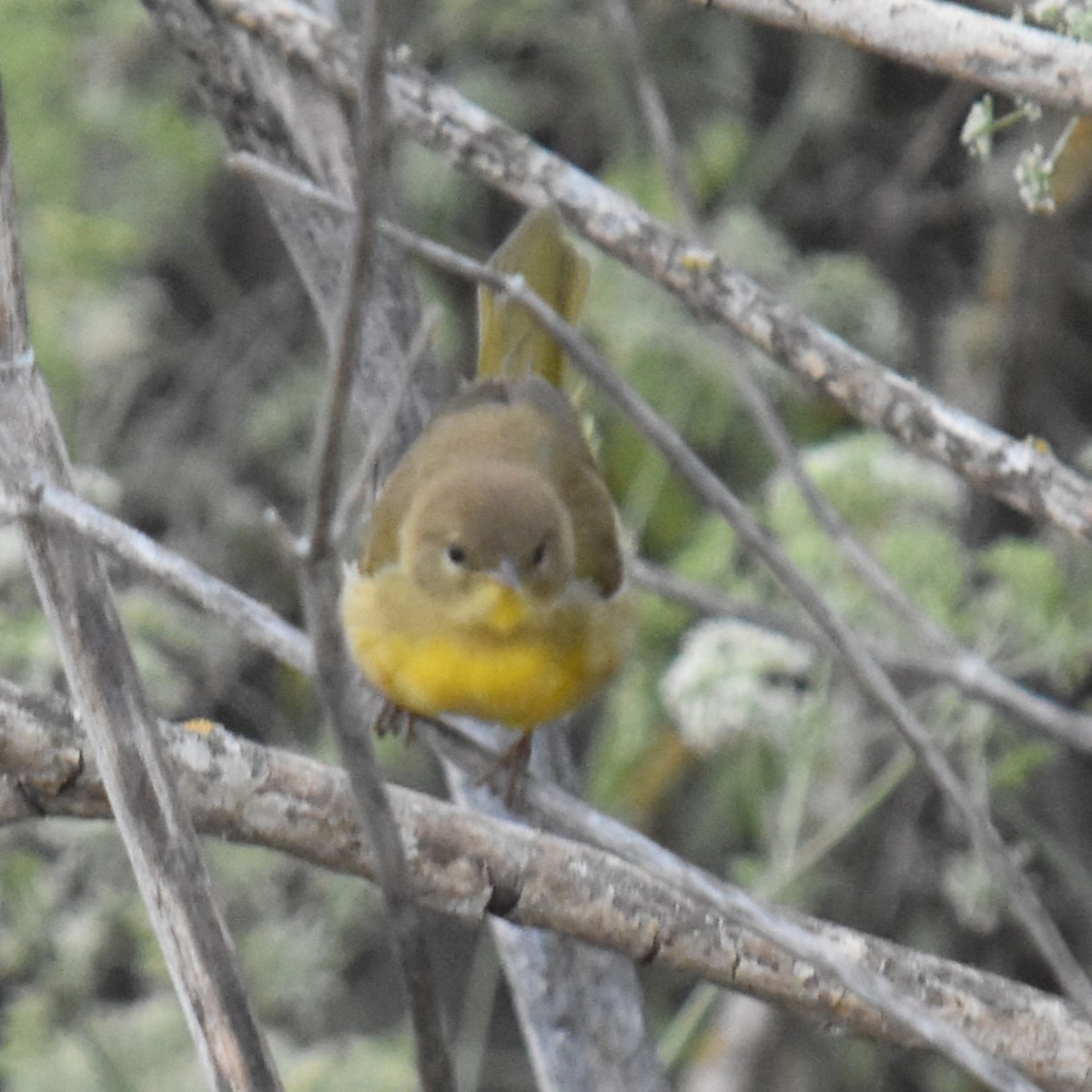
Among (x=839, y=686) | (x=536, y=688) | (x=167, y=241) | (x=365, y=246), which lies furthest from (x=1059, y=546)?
(x=365, y=246)

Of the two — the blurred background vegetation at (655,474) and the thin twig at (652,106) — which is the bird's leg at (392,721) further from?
the thin twig at (652,106)

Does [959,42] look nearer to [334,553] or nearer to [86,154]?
[334,553]

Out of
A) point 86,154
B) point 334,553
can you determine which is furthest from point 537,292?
point 86,154

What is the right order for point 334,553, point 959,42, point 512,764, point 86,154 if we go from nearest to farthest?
point 334,553, point 959,42, point 512,764, point 86,154

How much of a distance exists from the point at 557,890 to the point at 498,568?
0.96m

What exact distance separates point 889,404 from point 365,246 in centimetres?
101

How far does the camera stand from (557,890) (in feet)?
6.19

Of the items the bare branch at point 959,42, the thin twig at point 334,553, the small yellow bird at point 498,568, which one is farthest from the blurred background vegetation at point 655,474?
the thin twig at point 334,553

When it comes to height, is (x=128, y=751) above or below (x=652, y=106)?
below

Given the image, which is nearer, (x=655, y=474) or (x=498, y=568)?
(x=498, y=568)

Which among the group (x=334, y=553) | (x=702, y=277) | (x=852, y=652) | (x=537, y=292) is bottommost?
(x=852, y=652)

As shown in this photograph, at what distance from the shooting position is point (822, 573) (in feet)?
10.8

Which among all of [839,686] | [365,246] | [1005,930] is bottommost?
[1005,930]

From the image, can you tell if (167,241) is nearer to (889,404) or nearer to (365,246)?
(889,404)
